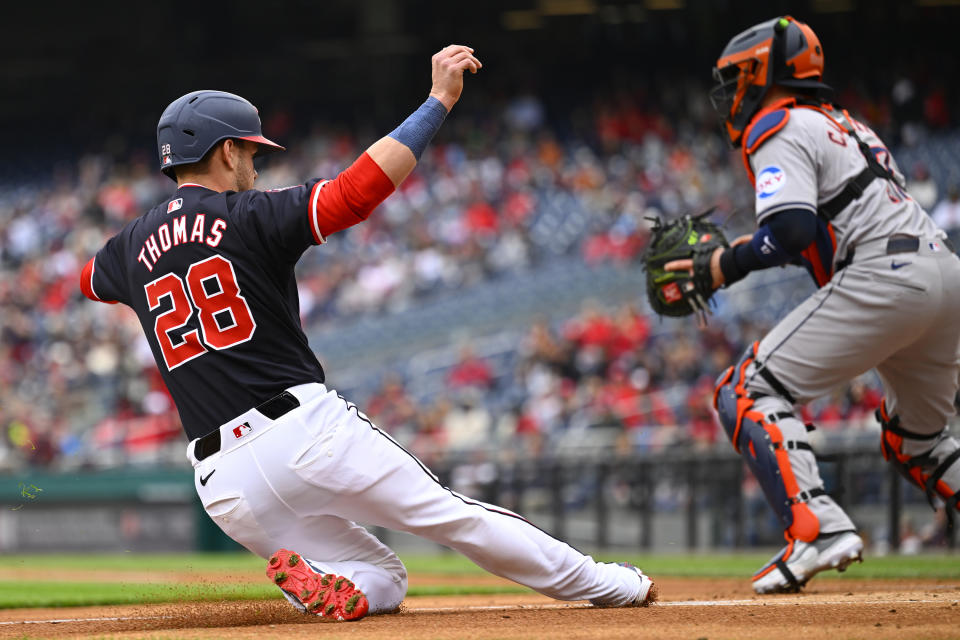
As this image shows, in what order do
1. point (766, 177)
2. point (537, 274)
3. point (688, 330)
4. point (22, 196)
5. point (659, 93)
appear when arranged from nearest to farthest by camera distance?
point (766, 177), point (688, 330), point (537, 274), point (659, 93), point (22, 196)

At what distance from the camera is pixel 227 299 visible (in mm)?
3789

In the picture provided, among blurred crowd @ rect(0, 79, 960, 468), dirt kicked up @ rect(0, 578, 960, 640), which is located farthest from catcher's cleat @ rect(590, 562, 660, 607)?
blurred crowd @ rect(0, 79, 960, 468)

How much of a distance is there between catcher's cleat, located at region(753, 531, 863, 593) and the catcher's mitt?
1.08 m

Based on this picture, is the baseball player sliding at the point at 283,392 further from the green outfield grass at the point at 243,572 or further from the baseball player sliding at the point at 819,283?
the green outfield grass at the point at 243,572

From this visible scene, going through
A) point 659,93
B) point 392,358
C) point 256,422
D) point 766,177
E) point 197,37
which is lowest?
point 392,358

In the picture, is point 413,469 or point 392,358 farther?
point 392,358

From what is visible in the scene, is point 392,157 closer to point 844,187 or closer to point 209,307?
point 209,307

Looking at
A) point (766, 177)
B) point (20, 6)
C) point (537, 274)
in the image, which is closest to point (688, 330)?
point (537, 274)

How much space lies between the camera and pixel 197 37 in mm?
24812

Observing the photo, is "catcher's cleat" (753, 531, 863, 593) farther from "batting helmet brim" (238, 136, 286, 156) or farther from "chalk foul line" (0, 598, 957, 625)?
"batting helmet brim" (238, 136, 286, 156)

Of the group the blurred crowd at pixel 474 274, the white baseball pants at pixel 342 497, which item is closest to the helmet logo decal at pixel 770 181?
the white baseball pants at pixel 342 497

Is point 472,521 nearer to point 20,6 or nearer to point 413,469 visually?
point 413,469

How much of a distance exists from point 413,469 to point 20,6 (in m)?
23.8

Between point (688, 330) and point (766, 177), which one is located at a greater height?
point (766, 177)
